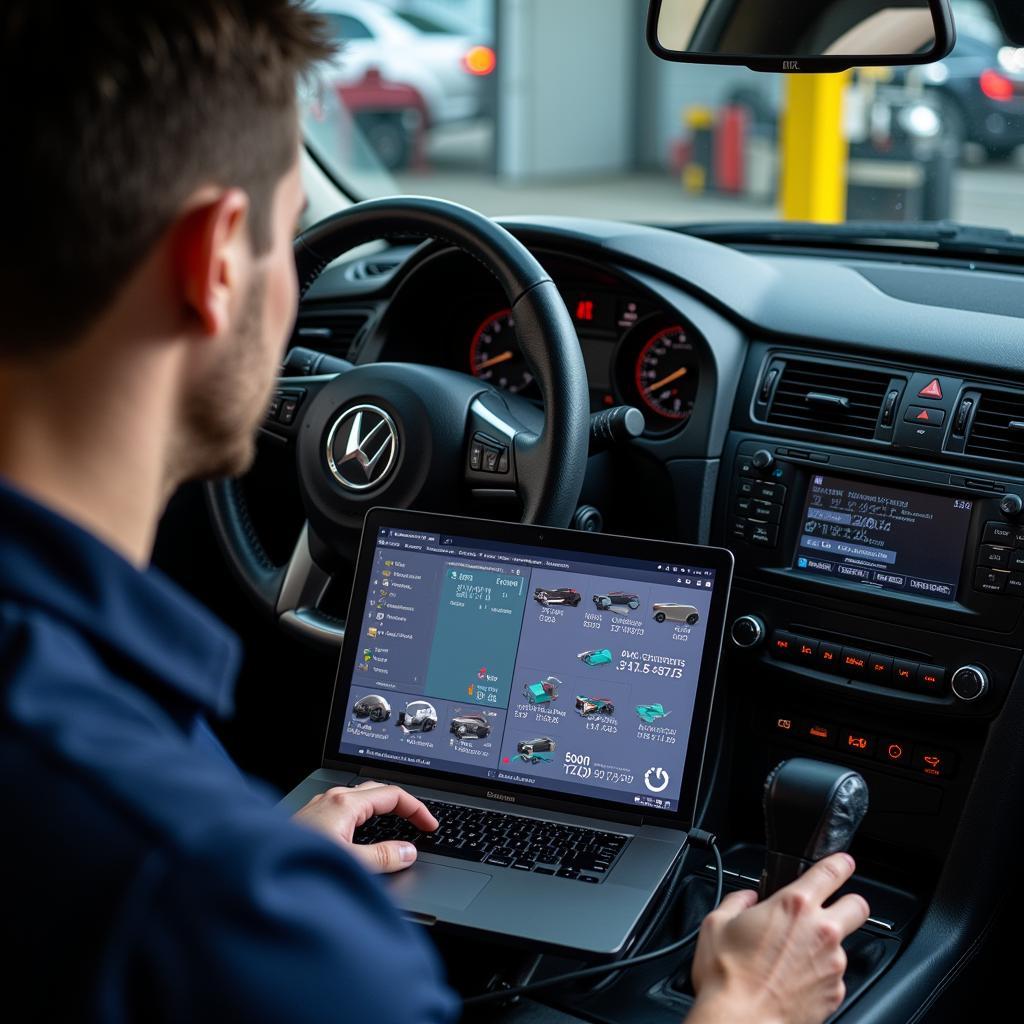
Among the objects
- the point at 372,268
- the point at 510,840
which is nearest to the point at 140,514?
the point at 510,840

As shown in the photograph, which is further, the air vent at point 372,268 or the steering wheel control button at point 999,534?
the air vent at point 372,268

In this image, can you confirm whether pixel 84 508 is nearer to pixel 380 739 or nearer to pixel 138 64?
pixel 138 64

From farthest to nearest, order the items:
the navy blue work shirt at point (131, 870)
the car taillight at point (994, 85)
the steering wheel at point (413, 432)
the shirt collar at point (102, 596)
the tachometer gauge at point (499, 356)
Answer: the car taillight at point (994, 85) < the tachometer gauge at point (499, 356) < the steering wheel at point (413, 432) < the shirt collar at point (102, 596) < the navy blue work shirt at point (131, 870)

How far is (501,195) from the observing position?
12695mm

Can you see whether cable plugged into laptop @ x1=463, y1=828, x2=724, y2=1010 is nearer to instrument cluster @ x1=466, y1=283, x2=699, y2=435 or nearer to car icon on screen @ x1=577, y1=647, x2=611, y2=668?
car icon on screen @ x1=577, y1=647, x2=611, y2=668

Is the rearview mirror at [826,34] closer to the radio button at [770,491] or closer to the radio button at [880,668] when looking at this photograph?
the radio button at [770,491]

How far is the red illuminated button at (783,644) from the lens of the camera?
7.74 feet

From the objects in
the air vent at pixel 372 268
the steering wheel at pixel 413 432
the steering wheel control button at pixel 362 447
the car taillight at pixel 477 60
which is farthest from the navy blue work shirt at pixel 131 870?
the car taillight at pixel 477 60

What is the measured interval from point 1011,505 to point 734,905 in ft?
3.07

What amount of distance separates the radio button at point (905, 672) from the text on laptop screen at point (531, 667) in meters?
0.49

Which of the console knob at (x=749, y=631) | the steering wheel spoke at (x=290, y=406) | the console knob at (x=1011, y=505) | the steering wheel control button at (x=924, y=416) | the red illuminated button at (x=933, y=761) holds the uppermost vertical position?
the steering wheel control button at (x=924, y=416)

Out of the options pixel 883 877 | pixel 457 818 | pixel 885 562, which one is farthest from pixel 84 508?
pixel 883 877

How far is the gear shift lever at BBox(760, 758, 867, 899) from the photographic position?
173 cm

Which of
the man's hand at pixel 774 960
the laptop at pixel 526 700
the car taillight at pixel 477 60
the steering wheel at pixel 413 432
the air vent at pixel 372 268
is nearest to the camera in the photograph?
the man's hand at pixel 774 960
